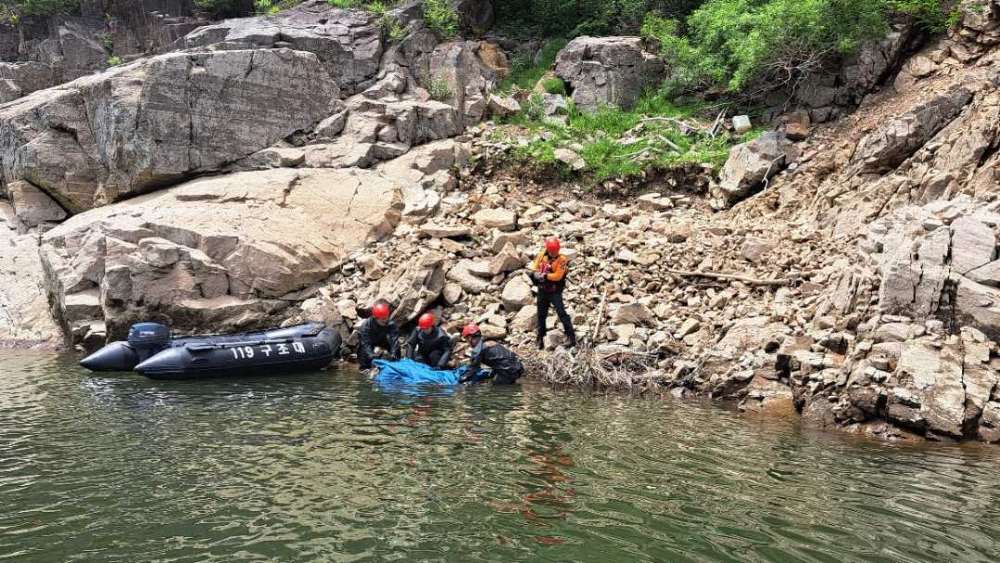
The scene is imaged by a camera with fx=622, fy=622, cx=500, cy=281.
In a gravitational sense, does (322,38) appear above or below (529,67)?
below

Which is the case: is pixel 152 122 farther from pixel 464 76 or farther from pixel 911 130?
pixel 911 130

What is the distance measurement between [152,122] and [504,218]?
9.76 meters

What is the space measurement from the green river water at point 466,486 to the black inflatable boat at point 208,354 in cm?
168

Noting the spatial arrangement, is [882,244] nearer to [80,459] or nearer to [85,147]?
[80,459]

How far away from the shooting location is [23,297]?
15.2m

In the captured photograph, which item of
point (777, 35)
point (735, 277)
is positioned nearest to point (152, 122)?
point (735, 277)

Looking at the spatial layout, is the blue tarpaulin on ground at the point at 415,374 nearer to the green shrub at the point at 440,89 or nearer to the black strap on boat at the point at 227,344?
the black strap on boat at the point at 227,344

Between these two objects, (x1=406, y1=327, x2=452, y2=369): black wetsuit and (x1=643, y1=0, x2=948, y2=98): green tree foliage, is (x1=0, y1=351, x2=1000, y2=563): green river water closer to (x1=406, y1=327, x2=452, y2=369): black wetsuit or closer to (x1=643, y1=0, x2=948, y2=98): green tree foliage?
(x1=406, y1=327, x2=452, y2=369): black wetsuit

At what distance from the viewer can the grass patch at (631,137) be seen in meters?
16.1

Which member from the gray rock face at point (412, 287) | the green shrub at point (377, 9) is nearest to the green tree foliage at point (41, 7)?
the green shrub at point (377, 9)

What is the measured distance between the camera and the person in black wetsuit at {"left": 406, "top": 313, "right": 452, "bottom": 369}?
11.3 metres

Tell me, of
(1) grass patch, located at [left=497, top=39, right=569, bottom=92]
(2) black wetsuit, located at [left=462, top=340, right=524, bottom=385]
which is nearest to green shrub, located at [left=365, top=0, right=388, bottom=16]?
(1) grass patch, located at [left=497, top=39, right=569, bottom=92]

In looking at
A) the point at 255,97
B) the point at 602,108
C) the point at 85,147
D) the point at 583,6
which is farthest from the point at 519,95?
the point at 85,147

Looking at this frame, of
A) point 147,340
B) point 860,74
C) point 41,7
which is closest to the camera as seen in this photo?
point 147,340
